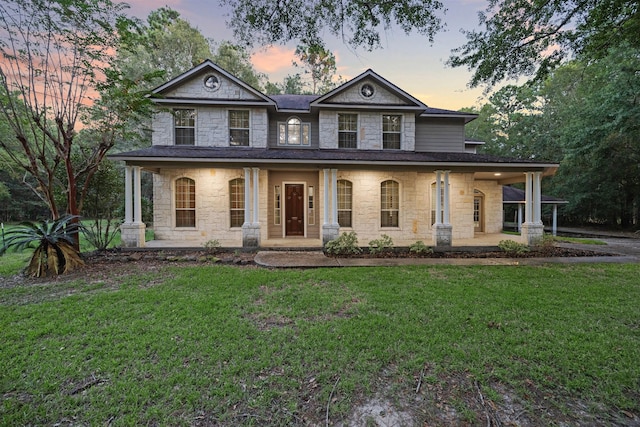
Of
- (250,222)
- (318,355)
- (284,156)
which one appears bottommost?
(318,355)

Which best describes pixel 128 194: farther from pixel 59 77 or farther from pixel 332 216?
pixel 332 216

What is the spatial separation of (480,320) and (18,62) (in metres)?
12.0

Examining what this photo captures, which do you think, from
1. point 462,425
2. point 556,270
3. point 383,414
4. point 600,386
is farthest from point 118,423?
point 556,270

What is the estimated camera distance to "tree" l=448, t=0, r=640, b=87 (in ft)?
16.7

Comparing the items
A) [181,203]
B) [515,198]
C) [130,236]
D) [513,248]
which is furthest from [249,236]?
[515,198]

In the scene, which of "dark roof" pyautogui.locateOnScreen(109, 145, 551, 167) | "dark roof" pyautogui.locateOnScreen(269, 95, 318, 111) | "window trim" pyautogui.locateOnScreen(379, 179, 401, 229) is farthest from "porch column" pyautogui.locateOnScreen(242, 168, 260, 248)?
"window trim" pyautogui.locateOnScreen(379, 179, 401, 229)

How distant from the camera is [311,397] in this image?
7.90ft

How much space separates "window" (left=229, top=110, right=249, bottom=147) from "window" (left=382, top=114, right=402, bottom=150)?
5440 mm

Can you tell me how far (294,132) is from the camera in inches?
440

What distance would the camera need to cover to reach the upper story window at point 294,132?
36.6 ft

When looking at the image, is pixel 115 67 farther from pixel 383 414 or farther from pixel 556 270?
pixel 556 270

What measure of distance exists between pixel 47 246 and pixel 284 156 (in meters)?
6.44

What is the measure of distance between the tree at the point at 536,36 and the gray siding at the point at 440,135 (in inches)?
193

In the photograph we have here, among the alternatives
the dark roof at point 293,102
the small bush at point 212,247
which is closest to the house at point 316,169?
the dark roof at point 293,102
